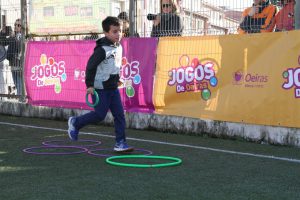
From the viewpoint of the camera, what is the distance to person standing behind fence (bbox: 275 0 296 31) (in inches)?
327

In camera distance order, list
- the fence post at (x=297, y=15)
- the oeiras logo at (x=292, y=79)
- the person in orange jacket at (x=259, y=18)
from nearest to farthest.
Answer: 1. the oeiras logo at (x=292, y=79)
2. the fence post at (x=297, y=15)
3. the person in orange jacket at (x=259, y=18)

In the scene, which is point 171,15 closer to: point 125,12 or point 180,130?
point 125,12

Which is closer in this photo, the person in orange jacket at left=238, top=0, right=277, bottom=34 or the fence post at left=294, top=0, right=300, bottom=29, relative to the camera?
the fence post at left=294, top=0, right=300, bottom=29

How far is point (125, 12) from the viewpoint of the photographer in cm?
1048

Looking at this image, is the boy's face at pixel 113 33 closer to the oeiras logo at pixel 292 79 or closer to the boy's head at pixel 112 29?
the boy's head at pixel 112 29

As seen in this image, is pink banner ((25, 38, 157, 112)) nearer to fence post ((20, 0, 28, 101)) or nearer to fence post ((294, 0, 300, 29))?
fence post ((20, 0, 28, 101))

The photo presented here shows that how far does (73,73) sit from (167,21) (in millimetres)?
A: 2440

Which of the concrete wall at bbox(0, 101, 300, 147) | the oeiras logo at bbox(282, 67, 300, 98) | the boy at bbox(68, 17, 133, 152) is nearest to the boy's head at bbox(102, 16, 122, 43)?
the boy at bbox(68, 17, 133, 152)

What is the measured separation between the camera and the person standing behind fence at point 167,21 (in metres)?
9.63

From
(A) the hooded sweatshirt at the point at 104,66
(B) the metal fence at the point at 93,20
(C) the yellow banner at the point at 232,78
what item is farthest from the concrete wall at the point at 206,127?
(A) the hooded sweatshirt at the point at 104,66

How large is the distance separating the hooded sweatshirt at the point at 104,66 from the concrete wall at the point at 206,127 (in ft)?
7.50

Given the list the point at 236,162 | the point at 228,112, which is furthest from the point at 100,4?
the point at 236,162

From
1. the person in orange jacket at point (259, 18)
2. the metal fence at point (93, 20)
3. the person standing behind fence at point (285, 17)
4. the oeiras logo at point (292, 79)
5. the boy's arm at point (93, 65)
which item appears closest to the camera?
the boy's arm at point (93, 65)

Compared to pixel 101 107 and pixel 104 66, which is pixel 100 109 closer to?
pixel 101 107
